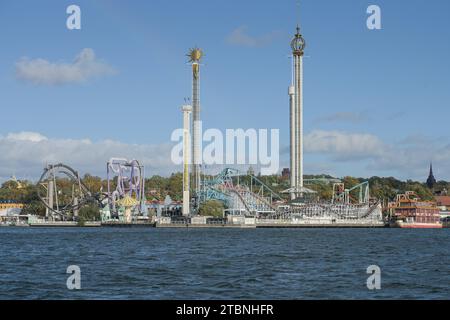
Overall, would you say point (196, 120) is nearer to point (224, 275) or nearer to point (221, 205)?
point (221, 205)

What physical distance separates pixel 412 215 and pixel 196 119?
190 ft

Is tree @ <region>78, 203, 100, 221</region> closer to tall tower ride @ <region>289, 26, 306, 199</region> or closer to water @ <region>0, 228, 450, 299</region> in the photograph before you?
tall tower ride @ <region>289, 26, 306, 199</region>

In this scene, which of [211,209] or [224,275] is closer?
[224,275]

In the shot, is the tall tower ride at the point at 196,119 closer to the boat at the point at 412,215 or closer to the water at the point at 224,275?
the boat at the point at 412,215

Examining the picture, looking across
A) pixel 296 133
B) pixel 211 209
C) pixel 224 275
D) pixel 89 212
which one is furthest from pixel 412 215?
pixel 224 275

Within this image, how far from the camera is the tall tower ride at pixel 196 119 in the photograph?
6836 inches

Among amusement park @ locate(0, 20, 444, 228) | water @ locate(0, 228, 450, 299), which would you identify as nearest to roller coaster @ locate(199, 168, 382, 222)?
amusement park @ locate(0, 20, 444, 228)

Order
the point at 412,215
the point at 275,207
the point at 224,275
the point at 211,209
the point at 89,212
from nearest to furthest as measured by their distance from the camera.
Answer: the point at 224,275
the point at 211,209
the point at 275,207
the point at 412,215
the point at 89,212

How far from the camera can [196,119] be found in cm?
17538

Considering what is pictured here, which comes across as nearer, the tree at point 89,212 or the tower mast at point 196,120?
the tower mast at point 196,120

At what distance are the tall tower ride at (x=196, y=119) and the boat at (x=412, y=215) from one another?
1880 inches

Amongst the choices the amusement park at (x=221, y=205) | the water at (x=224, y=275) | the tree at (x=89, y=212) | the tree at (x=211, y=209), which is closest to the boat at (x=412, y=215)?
the amusement park at (x=221, y=205)

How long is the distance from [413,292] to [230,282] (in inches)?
345
